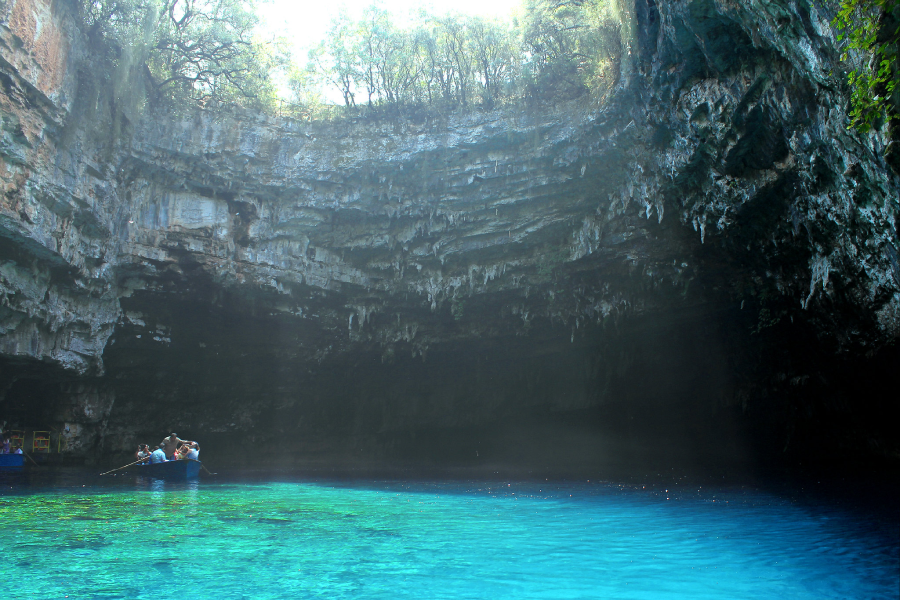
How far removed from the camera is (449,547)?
7180 millimetres

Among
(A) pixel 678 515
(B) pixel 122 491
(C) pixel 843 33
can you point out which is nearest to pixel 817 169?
(C) pixel 843 33

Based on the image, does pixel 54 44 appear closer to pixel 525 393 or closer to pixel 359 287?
pixel 359 287

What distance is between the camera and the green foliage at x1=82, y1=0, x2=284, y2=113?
55.9 ft

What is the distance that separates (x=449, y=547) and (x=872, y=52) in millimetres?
7605

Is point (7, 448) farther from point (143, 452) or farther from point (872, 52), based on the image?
point (872, 52)

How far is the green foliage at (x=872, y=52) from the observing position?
607 centimetres

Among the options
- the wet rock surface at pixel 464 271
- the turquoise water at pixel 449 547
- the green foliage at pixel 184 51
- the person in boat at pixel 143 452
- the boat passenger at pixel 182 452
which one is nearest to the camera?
the turquoise water at pixel 449 547

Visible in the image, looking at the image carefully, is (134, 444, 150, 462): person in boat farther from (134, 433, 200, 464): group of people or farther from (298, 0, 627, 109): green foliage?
(298, 0, 627, 109): green foliage

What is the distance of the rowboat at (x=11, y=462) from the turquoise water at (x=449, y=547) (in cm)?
729

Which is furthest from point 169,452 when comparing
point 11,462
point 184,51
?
point 184,51

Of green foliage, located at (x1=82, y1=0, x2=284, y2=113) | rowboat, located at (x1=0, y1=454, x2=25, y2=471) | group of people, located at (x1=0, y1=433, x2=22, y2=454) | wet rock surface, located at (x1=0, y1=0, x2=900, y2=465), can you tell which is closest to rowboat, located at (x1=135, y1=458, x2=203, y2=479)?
wet rock surface, located at (x1=0, y1=0, x2=900, y2=465)

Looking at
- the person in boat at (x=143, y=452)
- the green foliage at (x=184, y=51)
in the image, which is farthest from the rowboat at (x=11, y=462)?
the green foliage at (x=184, y=51)

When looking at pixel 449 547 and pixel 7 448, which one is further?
pixel 7 448

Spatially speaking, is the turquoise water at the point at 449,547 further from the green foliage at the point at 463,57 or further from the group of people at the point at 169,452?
the green foliage at the point at 463,57
